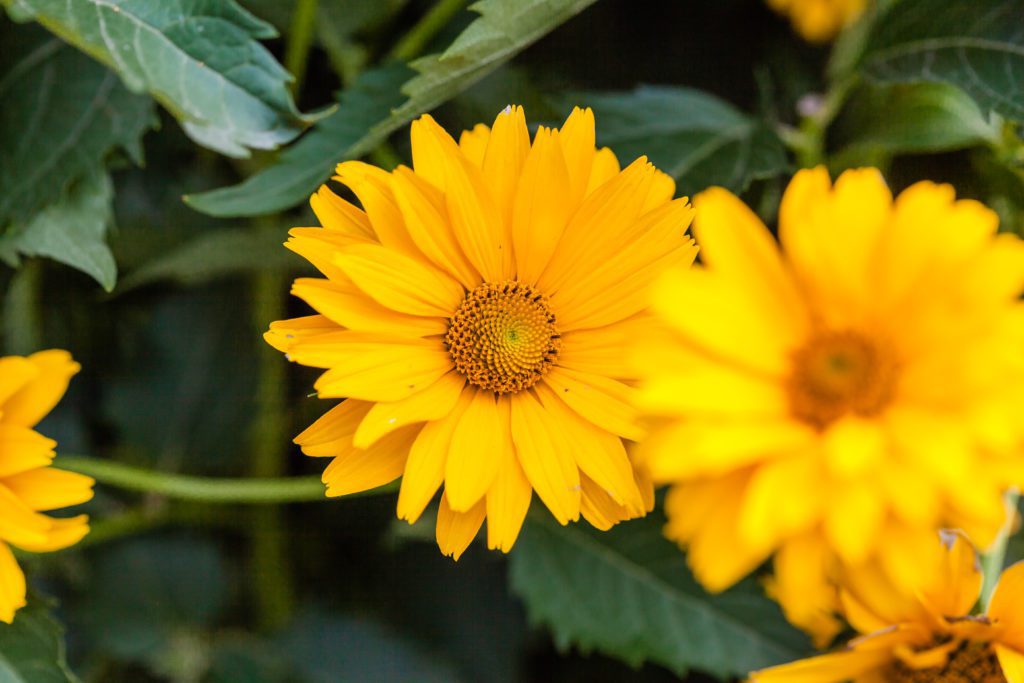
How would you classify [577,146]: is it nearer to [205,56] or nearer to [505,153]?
[505,153]

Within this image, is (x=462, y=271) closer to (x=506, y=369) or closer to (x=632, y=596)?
(x=506, y=369)

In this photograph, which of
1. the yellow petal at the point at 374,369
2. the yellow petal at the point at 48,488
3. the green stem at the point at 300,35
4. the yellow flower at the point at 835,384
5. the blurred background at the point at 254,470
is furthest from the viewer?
the blurred background at the point at 254,470

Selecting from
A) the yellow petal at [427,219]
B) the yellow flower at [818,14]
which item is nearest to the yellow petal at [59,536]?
the yellow petal at [427,219]

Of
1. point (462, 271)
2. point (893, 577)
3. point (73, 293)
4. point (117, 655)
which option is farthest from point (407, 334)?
point (117, 655)

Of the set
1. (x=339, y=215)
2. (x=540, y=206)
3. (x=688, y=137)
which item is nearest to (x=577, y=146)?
(x=540, y=206)

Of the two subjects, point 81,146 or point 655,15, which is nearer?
point 81,146

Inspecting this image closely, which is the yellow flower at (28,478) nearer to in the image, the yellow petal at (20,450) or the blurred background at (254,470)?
the yellow petal at (20,450)
